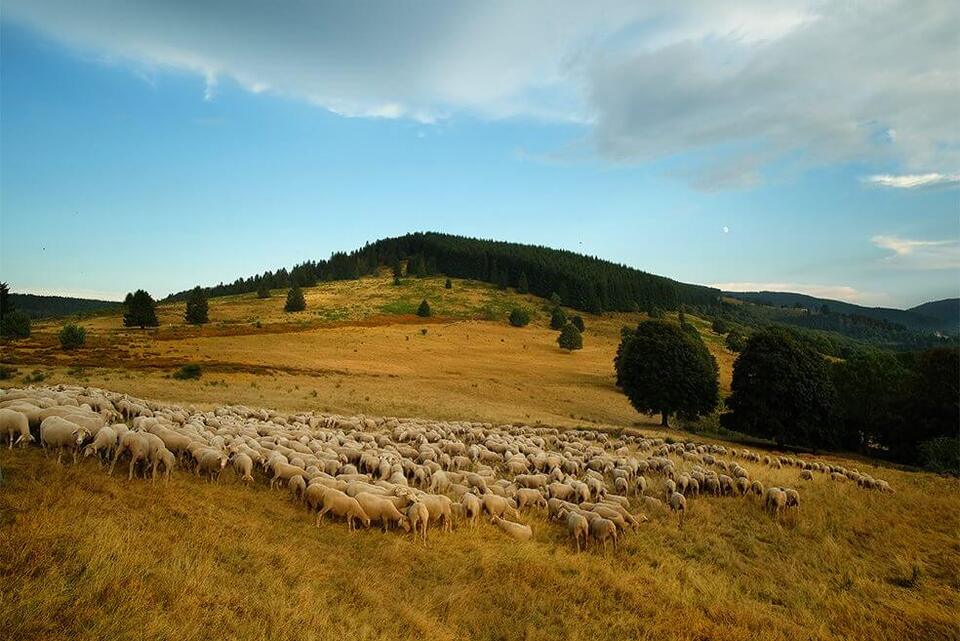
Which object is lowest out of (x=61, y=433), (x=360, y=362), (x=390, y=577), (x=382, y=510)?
(x=360, y=362)

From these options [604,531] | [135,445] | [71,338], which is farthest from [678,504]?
[71,338]

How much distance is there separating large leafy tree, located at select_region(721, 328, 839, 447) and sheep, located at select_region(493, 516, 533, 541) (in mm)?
30979

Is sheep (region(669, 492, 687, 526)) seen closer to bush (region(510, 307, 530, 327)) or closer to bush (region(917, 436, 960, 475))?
bush (region(917, 436, 960, 475))

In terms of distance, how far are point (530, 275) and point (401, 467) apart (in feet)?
485

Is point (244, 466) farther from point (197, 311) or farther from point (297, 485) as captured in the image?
point (197, 311)

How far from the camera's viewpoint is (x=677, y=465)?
886 inches

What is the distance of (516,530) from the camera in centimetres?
1279

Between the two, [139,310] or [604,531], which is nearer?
[604,531]

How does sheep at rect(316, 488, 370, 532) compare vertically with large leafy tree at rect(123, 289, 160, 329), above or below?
below

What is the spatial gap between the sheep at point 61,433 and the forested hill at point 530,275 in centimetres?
13034

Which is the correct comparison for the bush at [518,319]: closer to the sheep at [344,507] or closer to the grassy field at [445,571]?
the grassy field at [445,571]

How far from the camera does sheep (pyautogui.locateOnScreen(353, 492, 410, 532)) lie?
11977 mm

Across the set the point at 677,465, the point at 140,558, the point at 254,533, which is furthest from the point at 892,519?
the point at 140,558

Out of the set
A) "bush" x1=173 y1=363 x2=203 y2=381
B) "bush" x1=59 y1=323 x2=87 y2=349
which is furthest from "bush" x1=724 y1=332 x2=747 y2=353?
"bush" x1=59 y1=323 x2=87 y2=349
